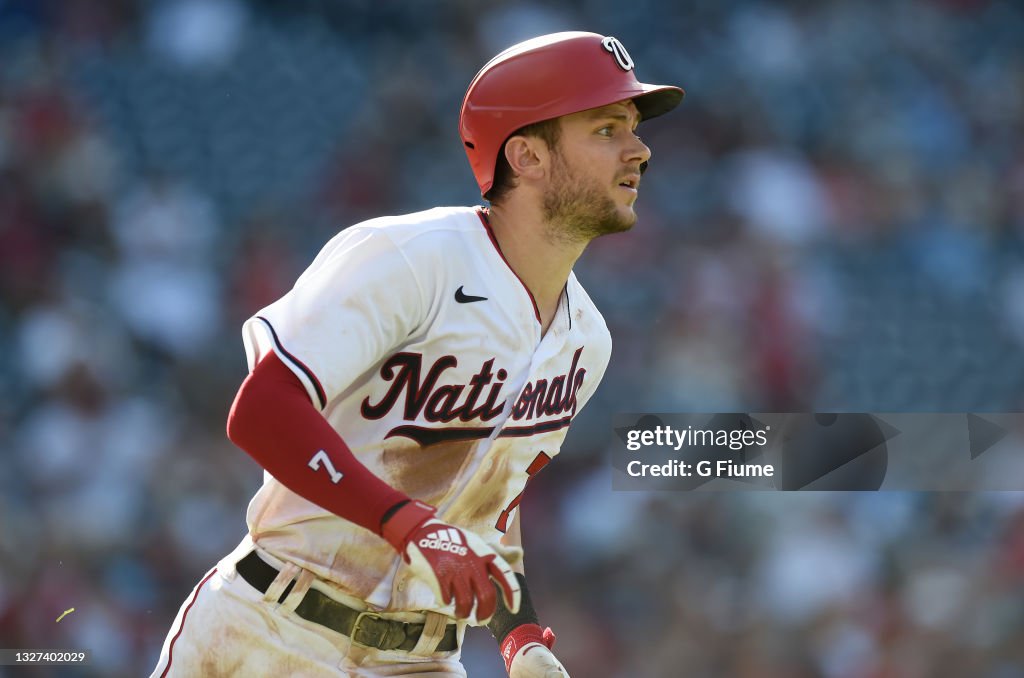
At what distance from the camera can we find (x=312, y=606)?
233cm

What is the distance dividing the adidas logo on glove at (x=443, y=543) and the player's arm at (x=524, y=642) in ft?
2.41

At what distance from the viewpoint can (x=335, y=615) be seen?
2332 mm

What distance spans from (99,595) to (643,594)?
8.23 ft

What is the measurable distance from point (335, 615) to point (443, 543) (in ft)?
1.70

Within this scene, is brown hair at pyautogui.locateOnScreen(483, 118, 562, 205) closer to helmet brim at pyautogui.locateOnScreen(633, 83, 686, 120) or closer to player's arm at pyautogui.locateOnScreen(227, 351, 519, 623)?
helmet brim at pyautogui.locateOnScreen(633, 83, 686, 120)

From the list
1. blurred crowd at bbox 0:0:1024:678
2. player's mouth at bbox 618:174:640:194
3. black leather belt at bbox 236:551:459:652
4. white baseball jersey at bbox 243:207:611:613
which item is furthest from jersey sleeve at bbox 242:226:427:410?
blurred crowd at bbox 0:0:1024:678

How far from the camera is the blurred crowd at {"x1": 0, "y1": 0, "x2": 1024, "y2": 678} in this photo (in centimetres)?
559

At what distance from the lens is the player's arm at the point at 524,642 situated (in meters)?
2.66

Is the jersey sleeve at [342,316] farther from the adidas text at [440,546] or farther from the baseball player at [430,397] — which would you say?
the adidas text at [440,546]

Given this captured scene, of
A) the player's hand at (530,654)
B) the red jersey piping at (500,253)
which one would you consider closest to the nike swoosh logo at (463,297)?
the red jersey piping at (500,253)

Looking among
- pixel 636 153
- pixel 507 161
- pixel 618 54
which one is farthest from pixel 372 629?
pixel 618 54

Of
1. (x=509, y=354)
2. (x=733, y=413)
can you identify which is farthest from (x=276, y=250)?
(x=509, y=354)

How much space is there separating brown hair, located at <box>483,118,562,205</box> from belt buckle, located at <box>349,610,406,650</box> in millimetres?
924

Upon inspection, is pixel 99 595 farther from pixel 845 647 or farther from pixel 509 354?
pixel 509 354
